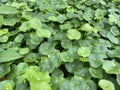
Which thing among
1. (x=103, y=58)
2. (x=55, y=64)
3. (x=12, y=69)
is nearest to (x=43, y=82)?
(x=55, y=64)

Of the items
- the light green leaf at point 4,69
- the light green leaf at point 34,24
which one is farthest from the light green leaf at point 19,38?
the light green leaf at point 4,69

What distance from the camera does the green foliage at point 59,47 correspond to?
1.27 m

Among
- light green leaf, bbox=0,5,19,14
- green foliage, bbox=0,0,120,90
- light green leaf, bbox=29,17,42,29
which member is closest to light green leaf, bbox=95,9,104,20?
green foliage, bbox=0,0,120,90

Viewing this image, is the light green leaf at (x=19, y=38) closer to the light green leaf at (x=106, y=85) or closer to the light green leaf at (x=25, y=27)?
the light green leaf at (x=25, y=27)

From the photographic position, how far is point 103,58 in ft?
4.79

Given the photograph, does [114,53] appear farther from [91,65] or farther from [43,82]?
[43,82]

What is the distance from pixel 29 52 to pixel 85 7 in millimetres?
882

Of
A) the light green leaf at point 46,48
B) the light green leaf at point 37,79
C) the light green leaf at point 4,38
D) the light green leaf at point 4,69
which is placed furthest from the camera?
the light green leaf at point 4,38

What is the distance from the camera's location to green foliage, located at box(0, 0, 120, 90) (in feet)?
4.16

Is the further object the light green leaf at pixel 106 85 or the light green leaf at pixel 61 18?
the light green leaf at pixel 61 18

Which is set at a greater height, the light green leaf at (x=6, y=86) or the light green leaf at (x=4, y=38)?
the light green leaf at (x=6, y=86)

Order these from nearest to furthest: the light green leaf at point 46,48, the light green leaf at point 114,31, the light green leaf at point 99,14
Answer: the light green leaf at point 46,48, the light green leaf at point 114,31, the light green leaf at point 99,14

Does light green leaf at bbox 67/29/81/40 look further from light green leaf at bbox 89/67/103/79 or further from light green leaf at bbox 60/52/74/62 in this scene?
light green leaf at bbox 89/67/103/79

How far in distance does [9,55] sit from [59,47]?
353 millimetres
